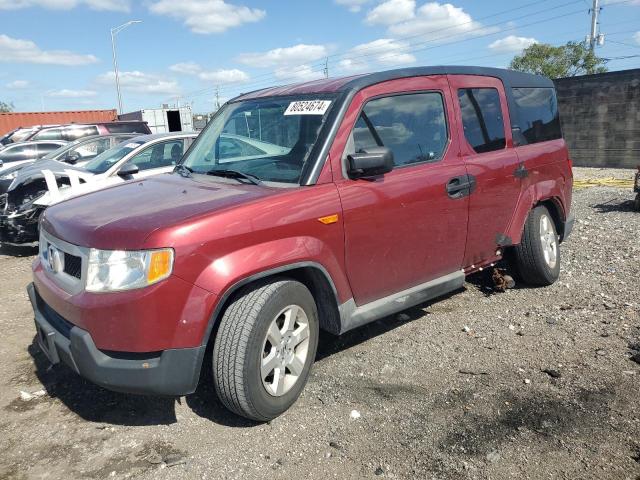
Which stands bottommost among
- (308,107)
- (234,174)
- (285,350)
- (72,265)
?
(285,350)

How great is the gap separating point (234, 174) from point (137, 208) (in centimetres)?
75

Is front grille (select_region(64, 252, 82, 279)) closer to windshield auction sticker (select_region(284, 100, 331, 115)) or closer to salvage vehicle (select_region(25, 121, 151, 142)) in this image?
windshield auction sticker (select_region(284, 100, 331, 115))

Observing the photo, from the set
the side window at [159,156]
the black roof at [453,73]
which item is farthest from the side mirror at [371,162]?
the side window at [159,156]

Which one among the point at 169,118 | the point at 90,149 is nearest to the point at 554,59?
the point at 169,118

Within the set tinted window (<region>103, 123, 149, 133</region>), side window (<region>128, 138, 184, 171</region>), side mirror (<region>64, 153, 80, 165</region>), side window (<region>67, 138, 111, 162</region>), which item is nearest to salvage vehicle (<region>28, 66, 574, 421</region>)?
side window (<region>128, 138, 184, 171</region>)

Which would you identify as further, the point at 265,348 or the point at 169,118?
the point at 169,118

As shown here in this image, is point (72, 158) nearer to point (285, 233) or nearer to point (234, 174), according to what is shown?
point (234, 174)

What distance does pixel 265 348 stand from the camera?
3.09 meters

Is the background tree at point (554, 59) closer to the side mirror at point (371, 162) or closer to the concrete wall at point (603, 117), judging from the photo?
the concrete wall at point (603, 117)

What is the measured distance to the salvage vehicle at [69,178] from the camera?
7.40 m

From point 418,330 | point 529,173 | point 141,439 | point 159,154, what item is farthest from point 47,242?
point 159,154

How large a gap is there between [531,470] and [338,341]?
1.89 meters

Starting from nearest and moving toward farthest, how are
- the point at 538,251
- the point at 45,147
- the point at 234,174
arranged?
the point at 234,174
the point at 538,251
the point at 45,147

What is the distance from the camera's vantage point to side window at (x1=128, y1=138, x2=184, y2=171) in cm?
767
